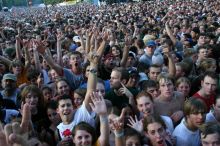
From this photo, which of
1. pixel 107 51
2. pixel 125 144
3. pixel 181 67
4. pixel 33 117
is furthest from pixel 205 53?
pixel 125 144

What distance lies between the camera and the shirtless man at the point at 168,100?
5423 mm

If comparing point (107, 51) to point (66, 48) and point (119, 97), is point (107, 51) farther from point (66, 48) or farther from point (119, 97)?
point (119, 97)

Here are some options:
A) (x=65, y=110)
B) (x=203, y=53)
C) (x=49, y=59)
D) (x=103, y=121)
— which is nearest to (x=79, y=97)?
(x=65, y=110)

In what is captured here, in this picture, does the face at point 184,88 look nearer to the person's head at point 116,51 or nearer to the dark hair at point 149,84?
the dark hair at point 149,84

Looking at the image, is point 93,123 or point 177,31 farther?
point 177,31

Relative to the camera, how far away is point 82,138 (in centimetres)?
425

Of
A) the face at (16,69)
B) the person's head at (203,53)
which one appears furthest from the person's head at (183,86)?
the face at (16,69)

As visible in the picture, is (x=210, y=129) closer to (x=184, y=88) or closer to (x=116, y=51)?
(x=184, y=88)

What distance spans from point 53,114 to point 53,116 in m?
0.03

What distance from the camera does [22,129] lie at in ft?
14.4

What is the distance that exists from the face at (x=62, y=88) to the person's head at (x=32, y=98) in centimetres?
47

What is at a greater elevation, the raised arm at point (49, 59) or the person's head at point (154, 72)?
the raised arm at point (49, 59)

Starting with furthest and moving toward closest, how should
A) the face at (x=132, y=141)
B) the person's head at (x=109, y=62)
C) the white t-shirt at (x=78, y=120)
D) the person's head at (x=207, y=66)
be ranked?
the person's head at (x=109, y=62), the person's head at (x=207, y=66), the white t-shirt at (x=78, y=120), the face at (x=132, y=141)

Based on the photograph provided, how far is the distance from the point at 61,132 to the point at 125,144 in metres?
1.07
